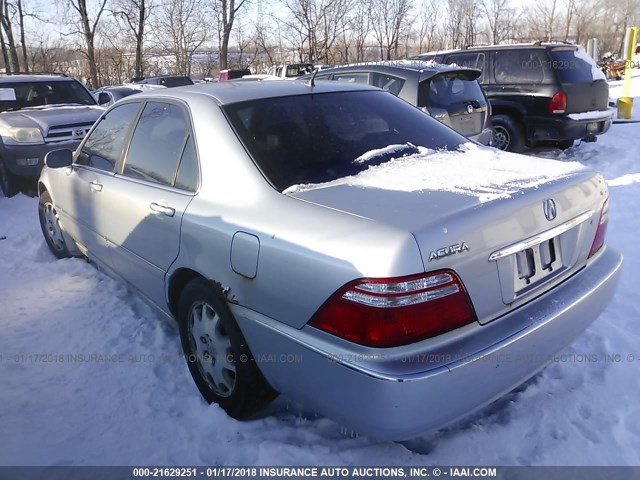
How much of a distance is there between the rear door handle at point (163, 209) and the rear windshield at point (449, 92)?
4527 millimetres

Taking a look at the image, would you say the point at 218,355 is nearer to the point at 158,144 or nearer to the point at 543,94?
the point at 158,144

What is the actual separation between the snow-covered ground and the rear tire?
444cm

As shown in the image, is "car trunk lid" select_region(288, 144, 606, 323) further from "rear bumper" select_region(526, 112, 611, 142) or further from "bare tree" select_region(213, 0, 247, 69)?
"bare tree" select_region(213, 0, 247, 69)

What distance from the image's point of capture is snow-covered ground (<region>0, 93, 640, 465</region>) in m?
2.41

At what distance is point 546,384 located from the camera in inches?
112

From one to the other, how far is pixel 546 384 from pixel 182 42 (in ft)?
104

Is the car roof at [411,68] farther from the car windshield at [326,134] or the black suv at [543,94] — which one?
the car windshield at [326,134]

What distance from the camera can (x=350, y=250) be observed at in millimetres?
1931

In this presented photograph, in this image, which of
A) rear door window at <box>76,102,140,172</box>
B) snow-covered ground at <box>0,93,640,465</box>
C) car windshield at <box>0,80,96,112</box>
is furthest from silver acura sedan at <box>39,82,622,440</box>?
car windshield at <box>0,80,96,112</box>

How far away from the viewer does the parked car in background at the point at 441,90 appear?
6746mm

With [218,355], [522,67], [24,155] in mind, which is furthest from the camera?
[522,67]

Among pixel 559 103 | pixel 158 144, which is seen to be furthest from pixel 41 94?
pixel 559 103

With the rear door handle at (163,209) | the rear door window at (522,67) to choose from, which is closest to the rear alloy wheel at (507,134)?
the rear door window at (522,67)

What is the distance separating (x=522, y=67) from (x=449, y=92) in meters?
2.42
